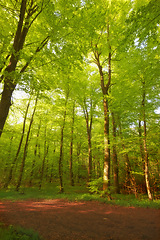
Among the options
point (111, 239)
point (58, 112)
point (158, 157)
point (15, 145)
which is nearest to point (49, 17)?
point (111, 239)

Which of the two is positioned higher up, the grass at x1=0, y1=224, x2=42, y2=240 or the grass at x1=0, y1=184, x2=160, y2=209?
the grass at x1=0, y1=224, x2=42, y2=240

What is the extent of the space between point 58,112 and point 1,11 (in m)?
8.73

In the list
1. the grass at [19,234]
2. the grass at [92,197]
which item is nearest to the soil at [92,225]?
the grass at [19,234]

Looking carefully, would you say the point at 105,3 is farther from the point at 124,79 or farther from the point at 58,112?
the point at 58,112

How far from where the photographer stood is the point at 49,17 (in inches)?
197

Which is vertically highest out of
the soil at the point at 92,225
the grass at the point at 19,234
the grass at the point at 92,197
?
the grass at the point at 19,234

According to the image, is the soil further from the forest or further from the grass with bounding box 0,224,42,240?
the forest

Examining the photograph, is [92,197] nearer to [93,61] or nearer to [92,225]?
[92,225]

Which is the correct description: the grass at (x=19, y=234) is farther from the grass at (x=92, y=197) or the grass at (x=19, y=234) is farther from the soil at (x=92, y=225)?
the grass at (x=92, y=197)

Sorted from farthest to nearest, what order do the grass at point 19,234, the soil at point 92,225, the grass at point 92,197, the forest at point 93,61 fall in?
1. the grass at point 92,197
2. the forest at point 93,61
3. the soil at point 92,225
4. the grass at point 19,234

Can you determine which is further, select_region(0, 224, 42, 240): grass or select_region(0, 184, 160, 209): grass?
select_region(0, 184, 160, 209): grass

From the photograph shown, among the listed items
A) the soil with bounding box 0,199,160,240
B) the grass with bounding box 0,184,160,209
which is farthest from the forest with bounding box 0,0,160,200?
the soil with bounding box 0,199,160,240

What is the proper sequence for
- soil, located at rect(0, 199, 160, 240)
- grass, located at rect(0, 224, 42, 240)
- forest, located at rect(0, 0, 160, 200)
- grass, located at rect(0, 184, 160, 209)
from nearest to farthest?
grass, located at rect(0, 224, 42, 240) < soil, located at rect(0, 199, 160, 240) < forest, located at rect(0, 0, 160, 200) < grass, located at rect(0, 184, 160, 209)

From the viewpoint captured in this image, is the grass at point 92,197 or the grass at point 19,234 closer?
the grass at point 19,234
